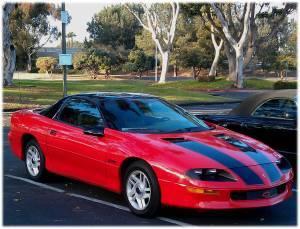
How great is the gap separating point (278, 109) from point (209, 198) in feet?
11.8

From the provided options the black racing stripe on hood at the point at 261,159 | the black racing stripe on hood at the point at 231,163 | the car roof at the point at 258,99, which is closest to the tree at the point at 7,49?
the car roof at the point at 258,99

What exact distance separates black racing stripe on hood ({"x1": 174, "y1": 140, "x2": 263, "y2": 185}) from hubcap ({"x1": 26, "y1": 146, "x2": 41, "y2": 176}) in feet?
8.71

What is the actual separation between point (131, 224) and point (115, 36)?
3188 inches

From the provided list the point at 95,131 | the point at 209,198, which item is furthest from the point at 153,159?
the point at 95,131

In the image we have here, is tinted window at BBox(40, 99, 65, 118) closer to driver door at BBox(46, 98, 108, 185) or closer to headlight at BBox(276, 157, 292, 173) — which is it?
driver door at BBox(46, 98, 108, 185)

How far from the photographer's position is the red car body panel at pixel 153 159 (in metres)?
5.49

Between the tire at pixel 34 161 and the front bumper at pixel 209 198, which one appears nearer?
the front bumper at pixel 209 198

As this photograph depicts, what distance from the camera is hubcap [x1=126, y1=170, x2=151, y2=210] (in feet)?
19.2

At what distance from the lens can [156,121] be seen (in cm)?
681

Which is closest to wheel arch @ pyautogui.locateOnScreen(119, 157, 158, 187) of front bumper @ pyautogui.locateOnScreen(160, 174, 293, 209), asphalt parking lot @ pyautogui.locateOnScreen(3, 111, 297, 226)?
asphalt parking lot @ pyautogui.locateOnScreen(3, 111, 297, 226)

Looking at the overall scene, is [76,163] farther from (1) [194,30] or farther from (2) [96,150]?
(1) [194,30]

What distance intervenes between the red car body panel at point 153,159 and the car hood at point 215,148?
0.01m

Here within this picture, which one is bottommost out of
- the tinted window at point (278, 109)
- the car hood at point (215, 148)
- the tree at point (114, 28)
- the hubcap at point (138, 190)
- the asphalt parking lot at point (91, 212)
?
the asphalt parking lot at point (91, 212)

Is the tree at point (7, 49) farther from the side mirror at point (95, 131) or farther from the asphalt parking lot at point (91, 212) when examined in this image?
the side mirror at point (95, 131)
